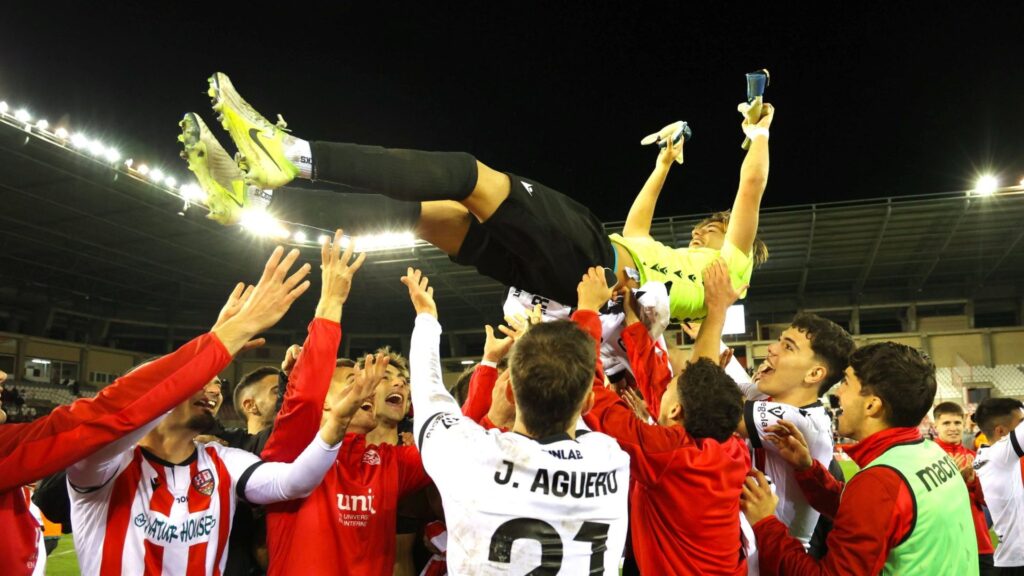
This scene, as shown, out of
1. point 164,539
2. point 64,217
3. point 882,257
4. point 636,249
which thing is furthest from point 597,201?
point 164,539

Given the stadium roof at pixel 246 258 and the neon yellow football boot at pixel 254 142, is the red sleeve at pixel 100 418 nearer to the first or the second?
the neon yellow football boot at pixel 254 142

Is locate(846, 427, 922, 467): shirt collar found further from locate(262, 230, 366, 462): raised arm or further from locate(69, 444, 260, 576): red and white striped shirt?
locate(69, 444, 260, 576): red and white striped shirt

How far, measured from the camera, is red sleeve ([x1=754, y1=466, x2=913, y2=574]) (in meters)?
2.48

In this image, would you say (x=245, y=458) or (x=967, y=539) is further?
(x=245, y=458)

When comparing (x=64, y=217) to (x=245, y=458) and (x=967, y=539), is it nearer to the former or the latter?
(x=245, y=458)

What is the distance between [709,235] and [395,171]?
9.48 ft

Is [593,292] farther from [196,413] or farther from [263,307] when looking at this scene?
[196,413]

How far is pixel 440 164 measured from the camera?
2848mm

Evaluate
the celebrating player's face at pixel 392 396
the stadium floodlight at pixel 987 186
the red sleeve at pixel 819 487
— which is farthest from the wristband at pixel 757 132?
the stadium floodlight at pixel 987 186

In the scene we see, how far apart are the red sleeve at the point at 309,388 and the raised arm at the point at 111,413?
0.42 meters

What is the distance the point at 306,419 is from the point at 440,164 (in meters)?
1.19

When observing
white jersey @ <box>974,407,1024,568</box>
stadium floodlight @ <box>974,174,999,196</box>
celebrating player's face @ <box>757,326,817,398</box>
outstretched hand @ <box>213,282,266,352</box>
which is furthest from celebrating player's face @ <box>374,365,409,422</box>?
stadium floodlight @ <box>974,174,999,196</box>

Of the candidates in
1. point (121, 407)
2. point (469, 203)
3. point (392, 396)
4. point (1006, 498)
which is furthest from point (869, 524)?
point (1006, 498)

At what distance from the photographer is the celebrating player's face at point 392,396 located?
385cm
